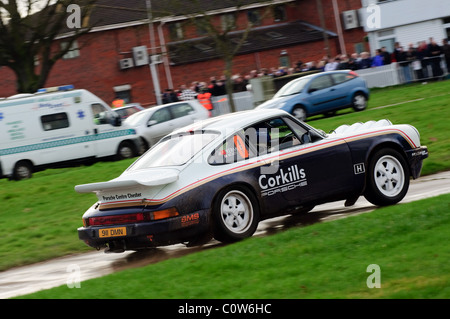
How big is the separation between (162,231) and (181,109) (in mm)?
17001

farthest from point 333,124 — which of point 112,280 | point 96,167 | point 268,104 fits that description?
point 112,280

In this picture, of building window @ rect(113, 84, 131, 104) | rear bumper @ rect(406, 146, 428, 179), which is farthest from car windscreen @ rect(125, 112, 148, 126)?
building window @ rect(113, 84, 131, 104)

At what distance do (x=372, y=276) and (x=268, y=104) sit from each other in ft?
64.5

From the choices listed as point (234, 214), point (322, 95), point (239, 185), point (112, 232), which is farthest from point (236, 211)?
point (322, 95)

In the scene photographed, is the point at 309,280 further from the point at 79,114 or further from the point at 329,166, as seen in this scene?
the point at 79,114

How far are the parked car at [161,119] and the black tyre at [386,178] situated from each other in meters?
14.3

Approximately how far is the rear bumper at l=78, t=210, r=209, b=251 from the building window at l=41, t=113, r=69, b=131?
45.9ft

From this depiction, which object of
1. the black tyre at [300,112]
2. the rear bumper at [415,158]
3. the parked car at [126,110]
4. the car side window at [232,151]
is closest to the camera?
the car side window at [232,151]

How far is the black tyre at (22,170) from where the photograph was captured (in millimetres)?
21828

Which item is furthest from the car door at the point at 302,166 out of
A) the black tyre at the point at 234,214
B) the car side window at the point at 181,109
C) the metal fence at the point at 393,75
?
the metal fence at the point at 393,75

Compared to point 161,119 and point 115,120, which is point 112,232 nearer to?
point 115,120

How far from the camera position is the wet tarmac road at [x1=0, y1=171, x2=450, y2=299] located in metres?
9.18

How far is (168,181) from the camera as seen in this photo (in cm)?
904

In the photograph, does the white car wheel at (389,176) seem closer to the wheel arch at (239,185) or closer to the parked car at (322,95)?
the wheel arch at (239,185)
